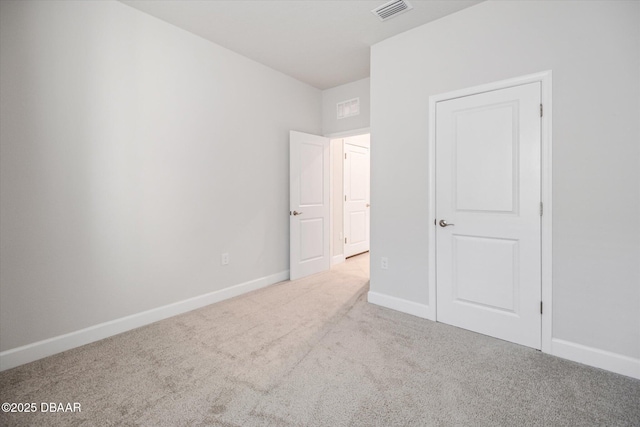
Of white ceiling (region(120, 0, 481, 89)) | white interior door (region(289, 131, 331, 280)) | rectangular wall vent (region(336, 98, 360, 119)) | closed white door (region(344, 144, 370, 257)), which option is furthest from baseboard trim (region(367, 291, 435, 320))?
white ceiling (region(120, 0, 481, 89))

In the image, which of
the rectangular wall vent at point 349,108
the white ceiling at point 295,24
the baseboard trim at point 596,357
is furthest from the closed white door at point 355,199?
the baseboard trim at point 596,357

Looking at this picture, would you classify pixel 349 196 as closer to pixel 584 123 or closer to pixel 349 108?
pixel 349 108

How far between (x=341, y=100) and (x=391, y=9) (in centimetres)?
183

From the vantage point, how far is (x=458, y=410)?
1582mm

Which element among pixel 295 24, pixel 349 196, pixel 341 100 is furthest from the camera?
pixel 349 196

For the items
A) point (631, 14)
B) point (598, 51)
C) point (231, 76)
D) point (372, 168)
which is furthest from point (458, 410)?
point (231, 76)

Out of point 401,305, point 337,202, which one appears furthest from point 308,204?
point 401,305

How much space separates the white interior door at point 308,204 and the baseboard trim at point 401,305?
1250 millimetres

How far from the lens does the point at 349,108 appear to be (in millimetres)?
4234

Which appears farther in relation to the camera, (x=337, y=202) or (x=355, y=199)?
(x=355, y=199)

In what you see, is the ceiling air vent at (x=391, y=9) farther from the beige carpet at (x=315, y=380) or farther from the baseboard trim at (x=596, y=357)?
the baseboard trim at (x=596, y=357)

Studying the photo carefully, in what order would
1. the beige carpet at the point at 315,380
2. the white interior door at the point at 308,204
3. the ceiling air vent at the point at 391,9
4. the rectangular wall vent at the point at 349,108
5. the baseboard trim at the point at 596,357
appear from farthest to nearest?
1. the rectangular wall vent at the point at 349,108
2. the white interior door at the point at 308,204
3. the ceiling air vent at the point at 391,9
4. the baseboard trim at the point at 596,357
5. the beige carpet at the point at 315,380

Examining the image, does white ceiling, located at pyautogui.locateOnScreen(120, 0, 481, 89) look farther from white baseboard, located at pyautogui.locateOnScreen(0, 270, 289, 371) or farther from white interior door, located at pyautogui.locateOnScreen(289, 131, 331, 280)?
white baseboard, located at pyautogui.locateOnScreen(0, 270, 289, 371)

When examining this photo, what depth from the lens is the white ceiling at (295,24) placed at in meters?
2.47
